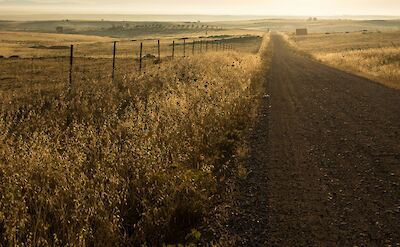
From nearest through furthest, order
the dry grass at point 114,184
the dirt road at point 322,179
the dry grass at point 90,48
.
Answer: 1. the dry grass at point 114,184
2. the dirt road at point 322,179
3. the dry grass at point 90,48

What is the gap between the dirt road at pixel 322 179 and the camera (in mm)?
4902

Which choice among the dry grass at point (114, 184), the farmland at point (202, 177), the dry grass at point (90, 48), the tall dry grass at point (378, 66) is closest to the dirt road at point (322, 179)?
the farmland at point (202, 177)

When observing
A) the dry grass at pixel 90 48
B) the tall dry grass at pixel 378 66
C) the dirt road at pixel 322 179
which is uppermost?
the dry grass at pixel 90 48

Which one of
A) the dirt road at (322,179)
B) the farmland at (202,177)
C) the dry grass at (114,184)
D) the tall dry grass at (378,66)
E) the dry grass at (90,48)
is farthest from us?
the dry grass at (90,48)

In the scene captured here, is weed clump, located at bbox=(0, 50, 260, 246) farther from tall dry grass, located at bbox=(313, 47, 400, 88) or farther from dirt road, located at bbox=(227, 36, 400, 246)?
tall dry grass, located at bbox=(313, 47, 400, 88)

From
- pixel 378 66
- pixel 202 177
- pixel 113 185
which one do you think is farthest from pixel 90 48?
pixel 113 185

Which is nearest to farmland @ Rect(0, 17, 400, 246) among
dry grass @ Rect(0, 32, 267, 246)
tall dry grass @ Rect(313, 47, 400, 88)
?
dry grass @ Rect(0, 32, 267, 246)

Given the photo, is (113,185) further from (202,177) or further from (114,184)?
(202,177)

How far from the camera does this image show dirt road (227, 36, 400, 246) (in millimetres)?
4902

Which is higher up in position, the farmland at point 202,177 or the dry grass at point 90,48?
the dry grass at point 90,48

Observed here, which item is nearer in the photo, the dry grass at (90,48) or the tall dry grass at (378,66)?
the tall dry grass at (378,66)

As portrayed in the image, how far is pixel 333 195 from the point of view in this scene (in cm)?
598

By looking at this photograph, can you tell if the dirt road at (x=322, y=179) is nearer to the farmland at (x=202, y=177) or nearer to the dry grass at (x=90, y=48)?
the farmland at (x=202, y=177)

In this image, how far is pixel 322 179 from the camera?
262 inches
